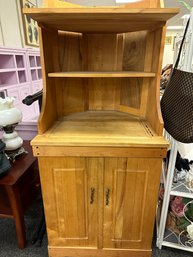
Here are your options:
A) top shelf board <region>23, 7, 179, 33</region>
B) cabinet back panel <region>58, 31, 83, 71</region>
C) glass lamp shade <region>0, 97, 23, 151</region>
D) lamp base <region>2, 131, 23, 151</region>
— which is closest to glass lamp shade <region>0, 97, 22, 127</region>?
glass lamp shade <region>0, 97, 23, 151</region>

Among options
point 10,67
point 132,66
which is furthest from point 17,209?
point 10,67

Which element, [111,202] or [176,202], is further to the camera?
[176,202]

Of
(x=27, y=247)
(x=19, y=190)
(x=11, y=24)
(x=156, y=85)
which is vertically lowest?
(x=27, y=247)

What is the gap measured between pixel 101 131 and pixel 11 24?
99.8 inches

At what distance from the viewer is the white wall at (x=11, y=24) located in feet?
8.24

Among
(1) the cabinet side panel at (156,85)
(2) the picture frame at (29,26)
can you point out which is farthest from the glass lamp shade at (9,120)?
(2) the picture frame at (29,26)

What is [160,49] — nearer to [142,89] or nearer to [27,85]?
[142,89]

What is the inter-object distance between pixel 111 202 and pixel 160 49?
841 millimetres

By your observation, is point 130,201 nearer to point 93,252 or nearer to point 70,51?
point 93,252

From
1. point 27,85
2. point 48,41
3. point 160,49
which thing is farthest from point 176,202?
point 27,85

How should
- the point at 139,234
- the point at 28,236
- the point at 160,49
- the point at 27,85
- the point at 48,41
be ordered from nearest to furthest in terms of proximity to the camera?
the point at 160,49
the point at 48,41
the point at 139,234
the point at 28,236
the point at 27,85

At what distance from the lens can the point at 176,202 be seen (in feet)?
4.22

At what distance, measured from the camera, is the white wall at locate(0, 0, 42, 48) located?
2510mm

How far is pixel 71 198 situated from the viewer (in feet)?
3.55
